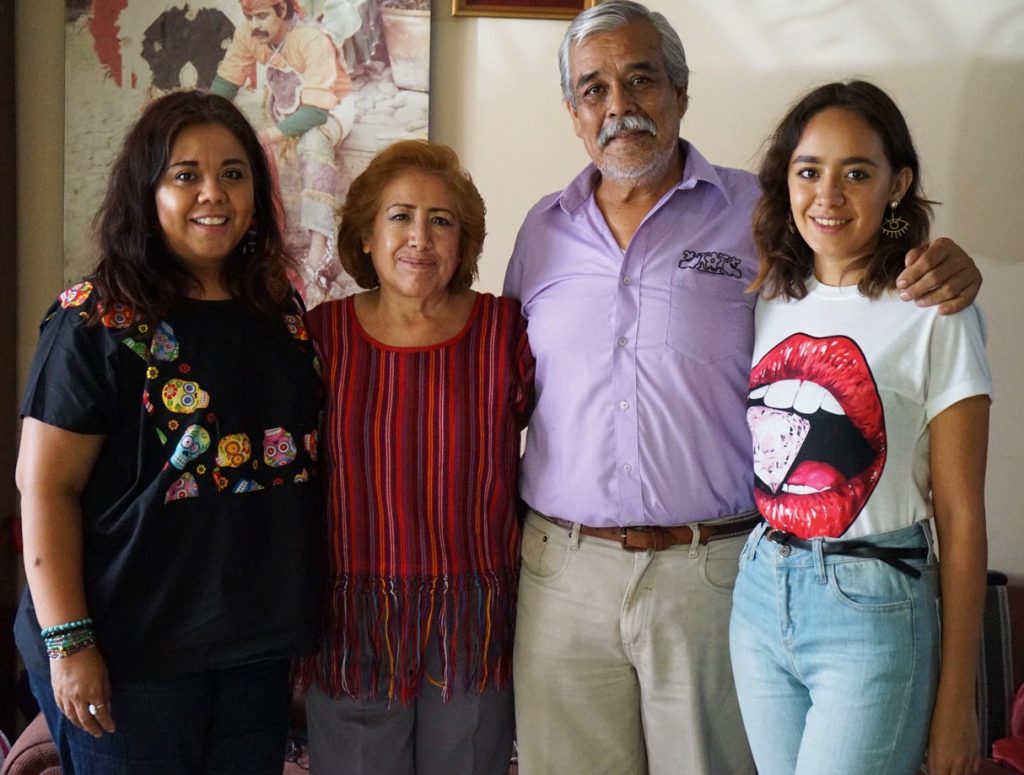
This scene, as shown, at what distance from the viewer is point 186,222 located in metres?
1.54

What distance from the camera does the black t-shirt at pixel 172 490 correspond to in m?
1.46

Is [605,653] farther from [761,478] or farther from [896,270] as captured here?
[896,270]

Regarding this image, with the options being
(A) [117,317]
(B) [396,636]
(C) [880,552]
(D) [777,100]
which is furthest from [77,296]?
(D) [777,100]

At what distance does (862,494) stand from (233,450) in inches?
38.2

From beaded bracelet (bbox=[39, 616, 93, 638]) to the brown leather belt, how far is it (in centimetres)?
85

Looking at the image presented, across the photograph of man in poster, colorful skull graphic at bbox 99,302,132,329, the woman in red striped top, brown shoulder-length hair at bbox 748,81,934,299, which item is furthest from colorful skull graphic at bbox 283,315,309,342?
the photograph of man in poster

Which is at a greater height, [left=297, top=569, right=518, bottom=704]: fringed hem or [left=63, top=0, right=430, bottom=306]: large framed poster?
[left=63, top=0, right=430, bottom=306]: large framed poster

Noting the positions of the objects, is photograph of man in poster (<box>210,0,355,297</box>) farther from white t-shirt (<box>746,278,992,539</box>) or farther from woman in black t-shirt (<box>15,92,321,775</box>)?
white t-shirt (<box>746,278,992,539</box>)

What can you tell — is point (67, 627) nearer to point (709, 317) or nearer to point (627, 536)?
point (627, 536)

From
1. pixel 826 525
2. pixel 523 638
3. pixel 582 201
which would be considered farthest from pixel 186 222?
pixel 826 525

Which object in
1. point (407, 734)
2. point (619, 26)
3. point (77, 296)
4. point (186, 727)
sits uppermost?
point (619, 26)

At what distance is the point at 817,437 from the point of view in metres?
1.43

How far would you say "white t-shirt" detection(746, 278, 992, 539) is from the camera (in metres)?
1.36

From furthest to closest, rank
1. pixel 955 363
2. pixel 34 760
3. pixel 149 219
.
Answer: pixel 34 760 → pixel 149 219 → pixel 955 363
